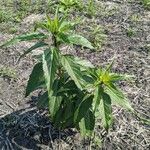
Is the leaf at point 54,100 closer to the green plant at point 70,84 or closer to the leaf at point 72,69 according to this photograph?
the green plant at point 70,84

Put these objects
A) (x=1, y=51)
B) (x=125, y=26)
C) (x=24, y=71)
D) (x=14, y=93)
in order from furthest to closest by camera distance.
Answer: (x=125, y=26)
(x=1, y=51)
(x=24, y=71)
(x=14, y=93)

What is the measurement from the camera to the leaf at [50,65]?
304 centimetres

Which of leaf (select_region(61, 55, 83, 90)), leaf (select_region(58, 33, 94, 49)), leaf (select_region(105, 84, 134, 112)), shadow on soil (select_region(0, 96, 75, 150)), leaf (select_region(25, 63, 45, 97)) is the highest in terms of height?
leaf (select_region(58, 33, 94, 49))

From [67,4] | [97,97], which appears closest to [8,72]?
[97,97]

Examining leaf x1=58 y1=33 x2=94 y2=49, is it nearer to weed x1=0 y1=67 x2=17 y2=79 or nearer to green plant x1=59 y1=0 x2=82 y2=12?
weed x1=0 y1=67 x2=17 y2=79

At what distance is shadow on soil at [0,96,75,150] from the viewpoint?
3.65 metres

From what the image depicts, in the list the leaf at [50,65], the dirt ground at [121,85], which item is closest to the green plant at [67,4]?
the dirt ground at [121,85]

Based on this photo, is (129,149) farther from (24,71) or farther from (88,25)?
(88,25)

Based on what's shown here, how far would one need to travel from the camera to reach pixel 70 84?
3410 mm

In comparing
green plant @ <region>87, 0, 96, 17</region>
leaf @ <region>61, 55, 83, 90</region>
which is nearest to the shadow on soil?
leaf @ <region>61, 55, 83, 90</region>

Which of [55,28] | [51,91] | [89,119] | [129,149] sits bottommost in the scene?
[129,149]

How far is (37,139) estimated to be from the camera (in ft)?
12.1

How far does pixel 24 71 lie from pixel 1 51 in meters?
0.53

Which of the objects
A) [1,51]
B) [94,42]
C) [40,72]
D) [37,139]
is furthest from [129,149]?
[1,51]
